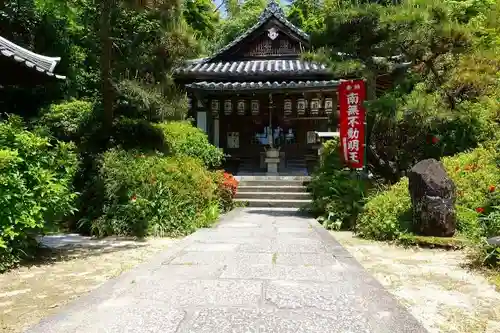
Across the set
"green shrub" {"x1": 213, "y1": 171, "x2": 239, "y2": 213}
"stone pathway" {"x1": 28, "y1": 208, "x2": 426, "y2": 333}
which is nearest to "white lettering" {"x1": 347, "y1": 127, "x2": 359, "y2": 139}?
"green shrub" {"x1": 213, "y1": 171, "x2": 239, "y2": 213}

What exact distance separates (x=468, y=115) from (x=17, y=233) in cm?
1066

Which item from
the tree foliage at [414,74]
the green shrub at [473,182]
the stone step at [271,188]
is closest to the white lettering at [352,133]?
the tree foliage at [414,74]

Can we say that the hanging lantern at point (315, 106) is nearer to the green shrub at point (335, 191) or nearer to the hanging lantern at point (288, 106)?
the hanging lantern at point (288, 106)

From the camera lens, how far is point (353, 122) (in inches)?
423

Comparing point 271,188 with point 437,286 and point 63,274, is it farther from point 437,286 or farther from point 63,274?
point 437,286

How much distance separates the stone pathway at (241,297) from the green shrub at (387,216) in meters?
1.41

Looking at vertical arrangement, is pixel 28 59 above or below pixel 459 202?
above

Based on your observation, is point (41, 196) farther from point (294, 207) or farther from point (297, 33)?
point (297, 33)

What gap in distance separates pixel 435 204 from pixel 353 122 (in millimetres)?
3951

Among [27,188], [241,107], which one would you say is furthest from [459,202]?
[241,107]

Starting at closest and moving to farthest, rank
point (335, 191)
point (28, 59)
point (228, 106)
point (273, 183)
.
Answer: point (28, 59) → point (335, 191) → point (273, 183) → point (228, 106)

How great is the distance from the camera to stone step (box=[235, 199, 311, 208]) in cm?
1402

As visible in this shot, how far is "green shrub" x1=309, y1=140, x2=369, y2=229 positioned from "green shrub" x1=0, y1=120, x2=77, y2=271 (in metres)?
5.84

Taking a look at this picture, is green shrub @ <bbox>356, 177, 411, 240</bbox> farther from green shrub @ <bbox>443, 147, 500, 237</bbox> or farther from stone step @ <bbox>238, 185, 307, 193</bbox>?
stone step @ <bbox>238, 185, 307, 193</bbox>
